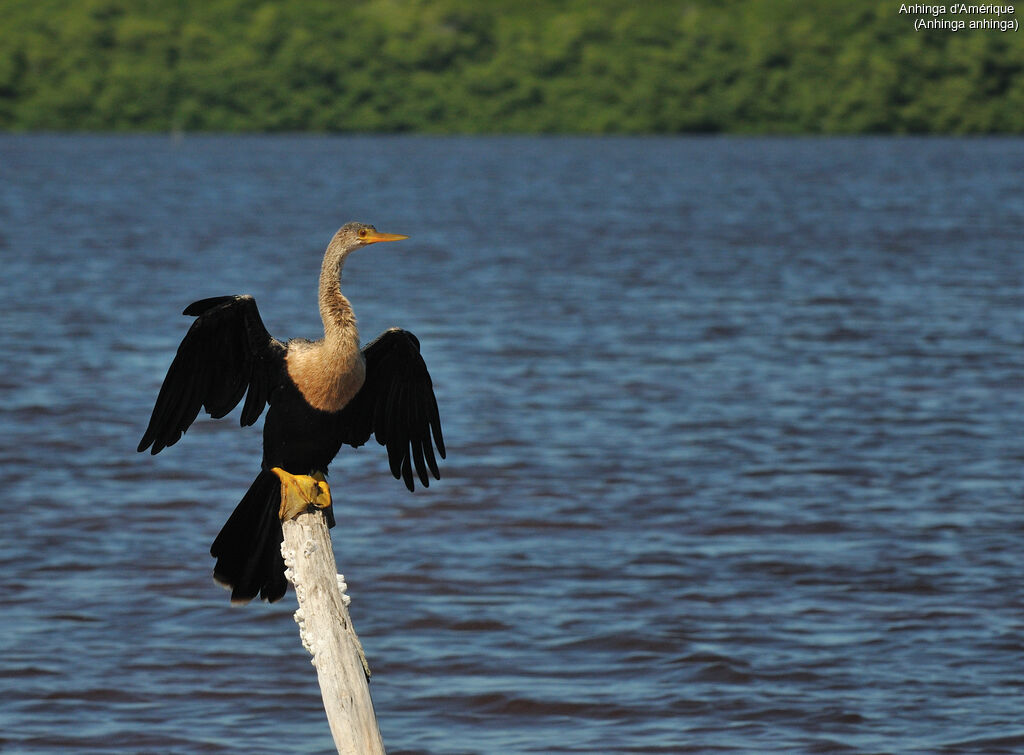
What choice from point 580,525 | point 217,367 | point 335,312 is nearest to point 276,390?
point 217,367

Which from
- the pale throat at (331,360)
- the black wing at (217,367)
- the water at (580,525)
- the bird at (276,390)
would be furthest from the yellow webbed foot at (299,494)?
the water at (580,525)

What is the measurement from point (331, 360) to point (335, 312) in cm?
19

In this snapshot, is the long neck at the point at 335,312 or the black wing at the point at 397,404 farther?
the black wing at the point at 397,404

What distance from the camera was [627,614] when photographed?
39.8ft

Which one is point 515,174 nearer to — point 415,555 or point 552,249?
point 552,249

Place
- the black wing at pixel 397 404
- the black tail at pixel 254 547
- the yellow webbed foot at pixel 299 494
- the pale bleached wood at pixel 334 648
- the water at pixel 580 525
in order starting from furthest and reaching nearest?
the water at pixel 580 525 < the black wing at pixel 397 404 < the black tail at pixel 254 547 < the yellow webbed foot at pixel 299 494 < the pale bleached wood at pixel 334 648

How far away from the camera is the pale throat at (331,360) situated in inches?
259

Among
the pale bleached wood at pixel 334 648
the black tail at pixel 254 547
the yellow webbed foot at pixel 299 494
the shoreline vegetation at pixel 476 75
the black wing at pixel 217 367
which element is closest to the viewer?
the pale bleached wood at pixel 334 648

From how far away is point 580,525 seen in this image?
14539 mm

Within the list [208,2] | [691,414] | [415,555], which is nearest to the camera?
[415,555]

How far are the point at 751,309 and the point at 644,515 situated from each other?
52.1 ft

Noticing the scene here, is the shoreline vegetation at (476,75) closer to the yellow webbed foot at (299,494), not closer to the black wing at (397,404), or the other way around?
the black wing at (397,404)

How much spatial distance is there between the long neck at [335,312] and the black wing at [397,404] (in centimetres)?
38

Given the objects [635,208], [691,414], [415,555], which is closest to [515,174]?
[635,208]
